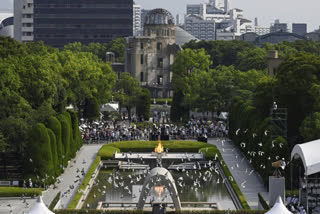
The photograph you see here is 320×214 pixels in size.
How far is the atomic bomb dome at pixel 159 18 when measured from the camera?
147000 millimetres

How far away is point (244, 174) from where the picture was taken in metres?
59.0

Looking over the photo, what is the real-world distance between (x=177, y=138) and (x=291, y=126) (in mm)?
18348

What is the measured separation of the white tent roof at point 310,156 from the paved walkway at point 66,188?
12.9 metres

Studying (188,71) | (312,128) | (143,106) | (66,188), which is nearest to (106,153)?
(66,188)

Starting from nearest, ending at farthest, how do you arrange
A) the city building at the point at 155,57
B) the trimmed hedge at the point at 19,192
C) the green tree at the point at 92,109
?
the trimmed hedge at the point at 19,192 → the green tree at the point at 92,109 → the city building at the point at 155,57

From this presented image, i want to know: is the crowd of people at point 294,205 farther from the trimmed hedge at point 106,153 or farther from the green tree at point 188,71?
the green tree at point 188,71

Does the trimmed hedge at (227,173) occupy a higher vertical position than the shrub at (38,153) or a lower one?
lower

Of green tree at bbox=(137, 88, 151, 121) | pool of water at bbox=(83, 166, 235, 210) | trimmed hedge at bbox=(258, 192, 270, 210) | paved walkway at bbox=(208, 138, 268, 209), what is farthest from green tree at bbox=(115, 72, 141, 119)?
trimmed hedge at bbox=(258, 192, 270, 210)

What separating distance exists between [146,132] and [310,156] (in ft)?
126

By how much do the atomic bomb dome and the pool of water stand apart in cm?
8765

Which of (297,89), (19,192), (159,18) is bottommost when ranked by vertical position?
(19,192)

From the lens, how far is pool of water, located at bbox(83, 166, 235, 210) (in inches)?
1999

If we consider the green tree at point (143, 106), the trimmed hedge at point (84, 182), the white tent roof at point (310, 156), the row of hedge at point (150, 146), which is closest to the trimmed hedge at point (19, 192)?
the trimmed hedge at point (84, 182)

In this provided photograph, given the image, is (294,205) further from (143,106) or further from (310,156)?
(143,106)
